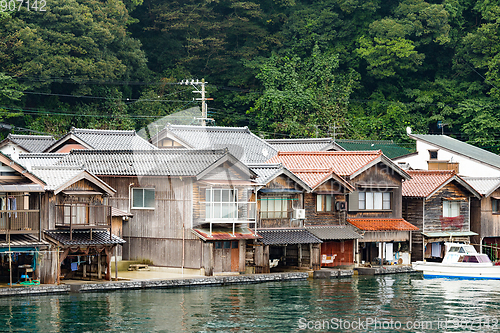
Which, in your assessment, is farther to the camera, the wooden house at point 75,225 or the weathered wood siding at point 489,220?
the weathered wood siding at point 489,220

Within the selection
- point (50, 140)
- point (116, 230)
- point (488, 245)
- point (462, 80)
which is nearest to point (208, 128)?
point (50, 140)

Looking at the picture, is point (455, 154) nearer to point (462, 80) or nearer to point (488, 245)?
point (488, 245)

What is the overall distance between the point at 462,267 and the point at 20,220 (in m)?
22.7

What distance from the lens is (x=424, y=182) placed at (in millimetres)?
48531

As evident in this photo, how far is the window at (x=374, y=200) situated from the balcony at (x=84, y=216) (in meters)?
A: 16.1

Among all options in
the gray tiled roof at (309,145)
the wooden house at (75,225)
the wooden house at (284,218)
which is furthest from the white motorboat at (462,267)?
the wooden house at (75,225)

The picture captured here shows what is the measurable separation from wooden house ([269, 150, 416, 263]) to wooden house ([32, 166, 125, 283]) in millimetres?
12878

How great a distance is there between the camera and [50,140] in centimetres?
5400

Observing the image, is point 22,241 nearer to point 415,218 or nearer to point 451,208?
point 415,218

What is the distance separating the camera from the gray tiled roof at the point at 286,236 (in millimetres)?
39812

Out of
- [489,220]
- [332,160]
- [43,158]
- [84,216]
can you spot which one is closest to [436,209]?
[489,220]

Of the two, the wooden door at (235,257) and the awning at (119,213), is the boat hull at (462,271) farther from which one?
the awning at (119,213)

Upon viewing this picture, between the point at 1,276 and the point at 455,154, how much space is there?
33544 millimetres

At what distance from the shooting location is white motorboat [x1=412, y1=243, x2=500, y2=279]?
135 feet
